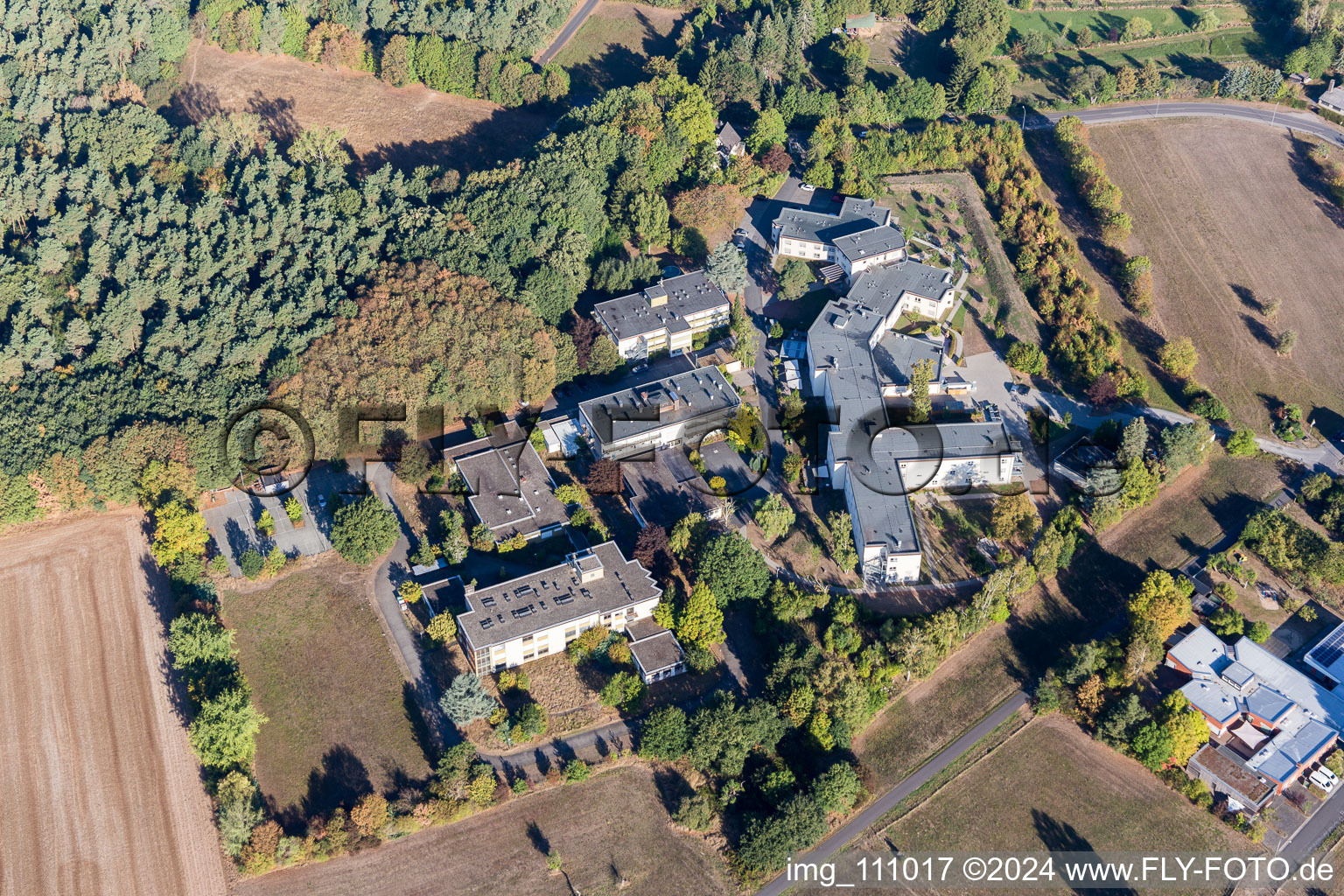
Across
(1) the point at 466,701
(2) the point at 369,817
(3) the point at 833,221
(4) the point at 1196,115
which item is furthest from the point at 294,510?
A: (4) the point at 1196,115

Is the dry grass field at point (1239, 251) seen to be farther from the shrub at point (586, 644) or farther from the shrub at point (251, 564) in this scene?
the shrub at point (251, 564)

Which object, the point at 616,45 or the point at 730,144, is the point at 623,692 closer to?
the point at 730,144

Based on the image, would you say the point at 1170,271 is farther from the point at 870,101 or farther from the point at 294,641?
the point at 294,641

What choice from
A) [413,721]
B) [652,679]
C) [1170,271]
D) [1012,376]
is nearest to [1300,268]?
[1170,271]

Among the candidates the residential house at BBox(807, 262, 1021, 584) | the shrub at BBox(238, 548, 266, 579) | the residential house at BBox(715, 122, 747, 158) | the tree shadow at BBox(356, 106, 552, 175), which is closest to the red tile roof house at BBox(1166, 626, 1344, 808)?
the residential house at BBox(807, 262, 1021, 584)

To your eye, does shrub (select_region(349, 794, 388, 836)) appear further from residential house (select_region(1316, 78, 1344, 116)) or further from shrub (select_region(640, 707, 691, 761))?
residential house (select_region(1316, 78, 1344, 116))

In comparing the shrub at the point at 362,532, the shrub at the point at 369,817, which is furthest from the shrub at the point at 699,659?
the shrub at the point at 362,532
